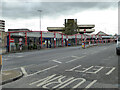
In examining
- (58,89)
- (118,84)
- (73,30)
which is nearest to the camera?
(58,89)

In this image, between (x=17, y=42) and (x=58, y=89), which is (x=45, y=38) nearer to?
(x=17, y=42)

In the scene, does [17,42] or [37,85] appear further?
[17,42]

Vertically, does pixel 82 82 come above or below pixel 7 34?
below

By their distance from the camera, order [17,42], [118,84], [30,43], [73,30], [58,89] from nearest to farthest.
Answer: [58,89], [118,84], [17,42], [30,43], [73,30]

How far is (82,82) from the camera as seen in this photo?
591 centimetres

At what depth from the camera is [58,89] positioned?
513 cm

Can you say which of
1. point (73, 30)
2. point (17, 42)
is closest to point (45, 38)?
point (17, 42)

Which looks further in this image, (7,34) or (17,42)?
(17,42)

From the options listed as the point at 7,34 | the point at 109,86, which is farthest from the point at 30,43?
the point at 109,86

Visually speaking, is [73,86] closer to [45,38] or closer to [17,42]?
[17,42]

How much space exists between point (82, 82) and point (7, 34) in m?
20.7

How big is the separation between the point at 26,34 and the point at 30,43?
2226mm

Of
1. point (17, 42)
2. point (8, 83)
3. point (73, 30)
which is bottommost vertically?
point (8, 83)

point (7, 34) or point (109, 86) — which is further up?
point (7, 34)
